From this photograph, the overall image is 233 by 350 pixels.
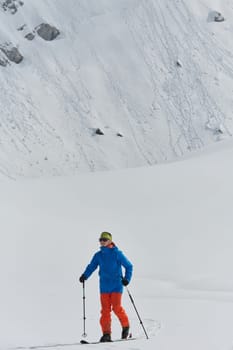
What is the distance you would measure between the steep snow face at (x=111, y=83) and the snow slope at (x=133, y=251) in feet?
100

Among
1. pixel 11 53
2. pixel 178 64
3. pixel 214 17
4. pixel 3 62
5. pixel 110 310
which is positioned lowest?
pixel 110 310

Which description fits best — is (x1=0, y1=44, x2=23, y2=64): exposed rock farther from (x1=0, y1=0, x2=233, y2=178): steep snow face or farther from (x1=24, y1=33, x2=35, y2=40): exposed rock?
(x1=24, y1=33, x2=35, y2=40): exposed rock

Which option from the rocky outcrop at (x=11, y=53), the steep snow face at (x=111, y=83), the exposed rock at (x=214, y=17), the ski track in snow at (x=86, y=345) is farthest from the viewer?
the exposed rock at (x=214, y=17)

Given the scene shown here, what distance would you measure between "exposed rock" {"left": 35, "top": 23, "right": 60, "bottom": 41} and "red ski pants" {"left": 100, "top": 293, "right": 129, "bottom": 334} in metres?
61.2

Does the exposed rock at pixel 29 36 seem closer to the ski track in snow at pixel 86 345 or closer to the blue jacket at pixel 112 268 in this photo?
the ski track in snow at pixel 86 345

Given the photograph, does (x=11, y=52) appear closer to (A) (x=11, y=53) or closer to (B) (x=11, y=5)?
(A) (x=11, y=53)

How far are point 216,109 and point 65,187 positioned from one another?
41.1 metres

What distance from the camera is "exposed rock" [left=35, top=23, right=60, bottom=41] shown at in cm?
6694

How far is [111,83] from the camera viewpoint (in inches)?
2435

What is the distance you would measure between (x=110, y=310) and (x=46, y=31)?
62.0m

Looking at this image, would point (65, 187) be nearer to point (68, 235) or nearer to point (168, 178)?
point (168, 178)

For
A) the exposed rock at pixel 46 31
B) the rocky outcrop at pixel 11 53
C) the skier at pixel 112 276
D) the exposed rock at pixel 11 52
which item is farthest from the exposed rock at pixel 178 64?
the skier at pixel 112 276

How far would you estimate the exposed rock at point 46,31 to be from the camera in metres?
66.9

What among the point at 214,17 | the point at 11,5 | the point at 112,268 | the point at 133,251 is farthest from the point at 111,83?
the point at 112,268
